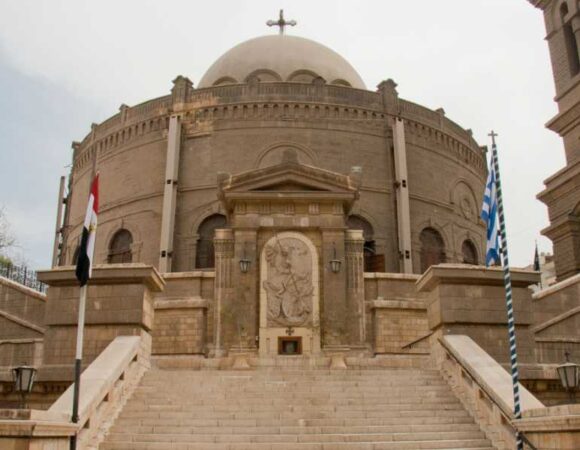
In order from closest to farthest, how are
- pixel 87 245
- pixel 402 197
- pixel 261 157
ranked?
pixel 87 245, pixel 261 157, pixel 402 197

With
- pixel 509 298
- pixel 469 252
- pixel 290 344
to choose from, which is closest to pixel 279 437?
pixel 509 298

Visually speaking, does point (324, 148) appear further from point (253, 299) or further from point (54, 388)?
point (54, 388)

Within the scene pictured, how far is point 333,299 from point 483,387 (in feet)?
29.0

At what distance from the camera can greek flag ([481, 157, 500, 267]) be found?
35.0 feet

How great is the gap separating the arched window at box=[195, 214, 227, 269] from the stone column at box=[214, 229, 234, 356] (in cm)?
1201

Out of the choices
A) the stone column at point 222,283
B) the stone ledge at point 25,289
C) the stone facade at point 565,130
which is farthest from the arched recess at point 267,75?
the stone ledge at point 25,289

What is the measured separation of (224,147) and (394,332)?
14.1 meters

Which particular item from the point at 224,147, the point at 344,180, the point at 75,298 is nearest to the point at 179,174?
the point at 224,147

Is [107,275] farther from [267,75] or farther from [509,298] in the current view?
[267,75]

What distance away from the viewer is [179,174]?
32500 mm

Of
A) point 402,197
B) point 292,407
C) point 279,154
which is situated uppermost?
point 279,154

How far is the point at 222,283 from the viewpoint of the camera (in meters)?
18.8

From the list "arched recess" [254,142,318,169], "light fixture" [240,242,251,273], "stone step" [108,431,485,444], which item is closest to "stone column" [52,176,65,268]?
"arched recess" [254,142,318,169]

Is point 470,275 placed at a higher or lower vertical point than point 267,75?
lower
